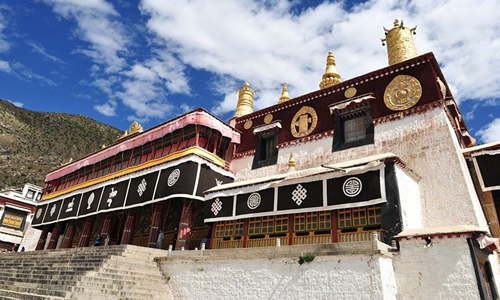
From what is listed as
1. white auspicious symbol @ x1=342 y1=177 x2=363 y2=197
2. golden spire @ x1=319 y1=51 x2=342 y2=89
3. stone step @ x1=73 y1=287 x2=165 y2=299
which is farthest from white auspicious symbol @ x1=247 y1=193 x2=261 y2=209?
golden spire @ x1=319 y1=51 x2=342 y2=89

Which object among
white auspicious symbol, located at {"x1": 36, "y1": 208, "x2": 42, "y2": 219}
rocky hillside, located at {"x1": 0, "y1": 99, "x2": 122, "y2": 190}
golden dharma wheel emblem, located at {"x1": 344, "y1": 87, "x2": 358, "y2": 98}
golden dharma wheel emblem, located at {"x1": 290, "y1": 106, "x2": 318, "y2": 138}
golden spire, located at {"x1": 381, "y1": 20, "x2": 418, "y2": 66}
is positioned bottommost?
white auspicious symbol, located at {"x1": 36, "y1": 208, "x2": 42, "y2": 219}

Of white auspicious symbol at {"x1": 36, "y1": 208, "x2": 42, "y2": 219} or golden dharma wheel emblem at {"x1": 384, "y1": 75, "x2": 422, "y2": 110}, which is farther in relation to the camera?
white auspicious symbol at {"x1": 36, "y1": 208, "x2": 42, "y2": 219}

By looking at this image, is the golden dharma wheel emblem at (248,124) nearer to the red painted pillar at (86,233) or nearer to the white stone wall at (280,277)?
the white stone wall at (280,277)

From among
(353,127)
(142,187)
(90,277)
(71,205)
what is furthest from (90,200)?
(353,127)

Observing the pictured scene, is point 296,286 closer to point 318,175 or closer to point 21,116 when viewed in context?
point 318,175

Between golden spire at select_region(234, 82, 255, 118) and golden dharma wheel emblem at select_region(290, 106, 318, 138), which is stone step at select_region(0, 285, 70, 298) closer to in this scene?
golden dharma wheel emblem at select_region(290, 106, 318, 138)

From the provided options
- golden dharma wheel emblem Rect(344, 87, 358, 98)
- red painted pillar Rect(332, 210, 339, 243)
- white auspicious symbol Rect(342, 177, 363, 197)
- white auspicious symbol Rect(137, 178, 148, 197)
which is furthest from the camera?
white auspicious symbol Rect(137, 178, 148, 197)

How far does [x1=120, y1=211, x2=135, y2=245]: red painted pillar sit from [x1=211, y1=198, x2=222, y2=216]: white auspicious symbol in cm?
716

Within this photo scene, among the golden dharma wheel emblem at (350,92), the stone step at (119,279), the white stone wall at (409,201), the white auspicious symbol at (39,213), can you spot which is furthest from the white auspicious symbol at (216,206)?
the white auspicious symbol at (39,213)

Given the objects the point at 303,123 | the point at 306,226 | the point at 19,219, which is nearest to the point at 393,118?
the point at 303,123

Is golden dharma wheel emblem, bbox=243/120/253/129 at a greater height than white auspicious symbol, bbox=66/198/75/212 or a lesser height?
greater

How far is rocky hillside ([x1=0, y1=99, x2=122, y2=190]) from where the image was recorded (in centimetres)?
5809

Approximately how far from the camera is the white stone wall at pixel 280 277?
852 centimetres

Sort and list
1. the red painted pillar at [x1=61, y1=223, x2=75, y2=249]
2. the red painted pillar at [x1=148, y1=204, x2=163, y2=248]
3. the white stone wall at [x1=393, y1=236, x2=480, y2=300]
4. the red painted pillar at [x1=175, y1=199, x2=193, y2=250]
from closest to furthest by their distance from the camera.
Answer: the white stone wall at [x1=393, y1=236, x2=480, y2=300] → the red painted pillar at [x1=175, y1=199, x2=193, y2=250] → the red painted pillar at [x1=148, y1=204, x2=163, y2=248] → the red painted pillar at [x1=61, y1=223, x2=75, y2=249]
